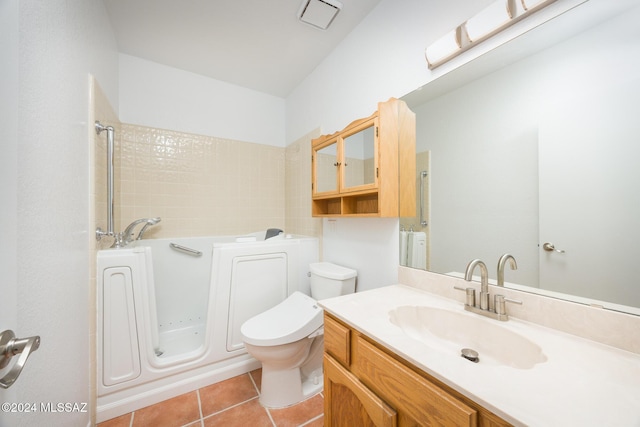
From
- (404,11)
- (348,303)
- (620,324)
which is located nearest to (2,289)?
(348,303)

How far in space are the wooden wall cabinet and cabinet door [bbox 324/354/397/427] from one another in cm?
74

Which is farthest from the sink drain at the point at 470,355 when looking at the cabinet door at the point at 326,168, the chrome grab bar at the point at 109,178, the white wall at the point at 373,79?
the chrome grab bar at the point at 109,178

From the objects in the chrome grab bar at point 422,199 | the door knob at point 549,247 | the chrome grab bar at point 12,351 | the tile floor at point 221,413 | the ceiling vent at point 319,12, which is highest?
the ceiling vent at point 319,12

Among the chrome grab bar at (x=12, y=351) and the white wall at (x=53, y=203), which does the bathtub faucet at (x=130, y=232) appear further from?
Result: the chrome grab bar at (x=12, y=351)

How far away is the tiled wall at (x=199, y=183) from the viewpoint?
6.58 feet

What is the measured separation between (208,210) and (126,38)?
1.43 meters

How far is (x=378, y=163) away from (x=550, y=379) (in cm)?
100

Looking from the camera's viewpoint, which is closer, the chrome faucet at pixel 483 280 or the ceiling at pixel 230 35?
the chrome faucet at pixel 483 280

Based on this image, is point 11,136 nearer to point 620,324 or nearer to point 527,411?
point 527,411

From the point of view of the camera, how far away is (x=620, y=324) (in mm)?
651

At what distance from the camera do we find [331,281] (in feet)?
5.24

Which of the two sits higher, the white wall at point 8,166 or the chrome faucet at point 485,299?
the white wall at point 8,166

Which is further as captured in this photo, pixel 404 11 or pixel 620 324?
pixel 404 11

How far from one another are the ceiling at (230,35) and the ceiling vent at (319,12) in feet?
0.13
